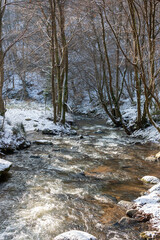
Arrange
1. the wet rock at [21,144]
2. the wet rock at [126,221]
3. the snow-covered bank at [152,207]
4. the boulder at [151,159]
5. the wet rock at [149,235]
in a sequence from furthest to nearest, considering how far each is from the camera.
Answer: the wet rock at [21,144], the boulder at [151,159], the wet rock at [126,221], the snow-covered bank at [152,207], the wet rock at [149,235]

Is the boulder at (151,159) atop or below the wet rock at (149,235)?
below

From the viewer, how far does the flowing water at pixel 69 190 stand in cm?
336

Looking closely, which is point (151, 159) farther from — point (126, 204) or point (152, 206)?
point (152, 206)

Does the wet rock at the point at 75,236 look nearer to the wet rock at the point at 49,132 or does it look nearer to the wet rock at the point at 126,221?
the wet rock at the point at 126,221

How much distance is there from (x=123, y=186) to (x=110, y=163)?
1.81 metres

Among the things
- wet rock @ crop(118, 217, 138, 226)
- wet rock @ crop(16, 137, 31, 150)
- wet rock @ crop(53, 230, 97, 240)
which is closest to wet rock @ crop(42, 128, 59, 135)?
wet rock @ crop(16, 137, 31, 150)

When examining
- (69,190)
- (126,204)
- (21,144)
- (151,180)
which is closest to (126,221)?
(126,204)

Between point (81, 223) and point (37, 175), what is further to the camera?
point (37, 175)

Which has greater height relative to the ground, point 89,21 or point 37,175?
point 89,21

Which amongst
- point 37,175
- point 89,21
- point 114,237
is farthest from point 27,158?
point 89,21

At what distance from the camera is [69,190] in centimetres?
476

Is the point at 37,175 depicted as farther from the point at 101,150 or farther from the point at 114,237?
the point at 101,150

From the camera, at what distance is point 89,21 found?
47.7 ft

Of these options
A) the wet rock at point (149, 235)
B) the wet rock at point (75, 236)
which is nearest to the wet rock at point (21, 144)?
the wet rock at point (75, 236)
